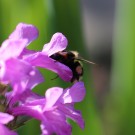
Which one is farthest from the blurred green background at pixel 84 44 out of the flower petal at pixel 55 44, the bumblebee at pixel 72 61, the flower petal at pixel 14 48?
the flower petal at pixel 14 48

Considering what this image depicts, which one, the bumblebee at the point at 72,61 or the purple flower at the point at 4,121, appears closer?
the purple flower at the point at 4,121

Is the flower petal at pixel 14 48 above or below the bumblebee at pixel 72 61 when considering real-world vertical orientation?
above

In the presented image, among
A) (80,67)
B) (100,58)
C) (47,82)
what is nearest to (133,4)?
(47,82)

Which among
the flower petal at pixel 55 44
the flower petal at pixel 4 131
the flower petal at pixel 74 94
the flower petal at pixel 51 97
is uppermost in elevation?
the flower petal at pixel 55 44

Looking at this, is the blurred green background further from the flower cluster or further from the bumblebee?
the flower cluster

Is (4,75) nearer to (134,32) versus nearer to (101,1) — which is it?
(134,32)

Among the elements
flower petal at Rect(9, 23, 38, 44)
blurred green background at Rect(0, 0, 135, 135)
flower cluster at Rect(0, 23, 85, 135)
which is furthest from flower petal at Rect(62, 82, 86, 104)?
blurred green background at Rect(0, 0, 135, 135)

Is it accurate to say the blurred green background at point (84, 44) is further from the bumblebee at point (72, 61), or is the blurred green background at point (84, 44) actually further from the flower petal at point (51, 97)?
the flower petal at point (51, 97)
